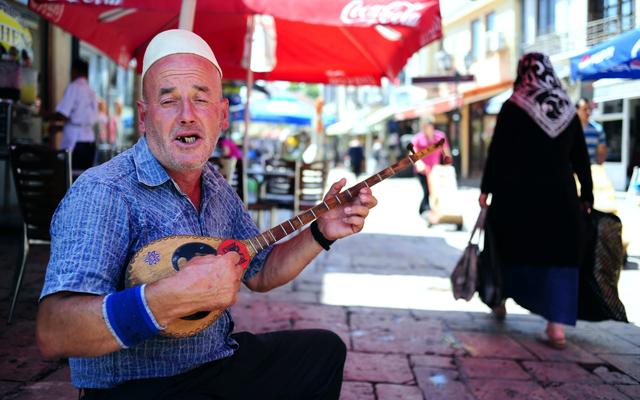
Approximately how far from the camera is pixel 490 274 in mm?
3998

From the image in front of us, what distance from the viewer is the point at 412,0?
3709 millimetres

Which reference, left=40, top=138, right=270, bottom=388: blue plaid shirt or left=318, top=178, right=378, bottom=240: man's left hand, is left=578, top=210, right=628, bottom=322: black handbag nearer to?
left=318, top=178, right=378, bottom=240: man's left hand

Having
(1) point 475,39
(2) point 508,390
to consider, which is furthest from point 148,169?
(1) point 475,39

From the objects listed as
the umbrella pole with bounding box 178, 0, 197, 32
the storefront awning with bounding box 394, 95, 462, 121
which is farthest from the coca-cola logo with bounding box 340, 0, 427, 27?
the storefront awning with bounding box 394, 95, 462, 121

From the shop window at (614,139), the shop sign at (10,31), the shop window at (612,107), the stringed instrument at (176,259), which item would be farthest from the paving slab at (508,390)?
the shop window at (612,107)

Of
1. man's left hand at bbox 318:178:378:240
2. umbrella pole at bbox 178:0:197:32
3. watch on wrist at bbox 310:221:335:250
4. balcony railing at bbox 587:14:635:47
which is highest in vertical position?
balcony railing at bbox 587:14:635:47

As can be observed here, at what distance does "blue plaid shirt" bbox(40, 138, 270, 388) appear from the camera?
4.50 ft

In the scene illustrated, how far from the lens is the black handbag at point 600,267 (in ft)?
12.5

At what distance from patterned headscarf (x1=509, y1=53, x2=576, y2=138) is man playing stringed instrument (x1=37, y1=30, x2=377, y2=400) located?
231 centimetres

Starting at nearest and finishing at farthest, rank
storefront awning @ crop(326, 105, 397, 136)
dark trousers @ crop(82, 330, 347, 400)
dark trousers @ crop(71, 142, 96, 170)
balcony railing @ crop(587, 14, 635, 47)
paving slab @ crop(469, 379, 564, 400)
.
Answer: dark trousers @ crop(82, 330, 347, 400) → paving slab @ crop(469, 379, 564, 400) → dark trousers @ crop(71, 142, 96, 170) → balcony railing @ crop(587, 14, 635, 47) → storefront awning @ crop(326, 105, 397, 136)

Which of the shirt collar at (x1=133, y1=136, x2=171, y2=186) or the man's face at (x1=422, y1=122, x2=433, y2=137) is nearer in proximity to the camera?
the shirt collar at (x1=133, y1=136, x2=171, y2=186)

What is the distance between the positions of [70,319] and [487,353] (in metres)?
2.84

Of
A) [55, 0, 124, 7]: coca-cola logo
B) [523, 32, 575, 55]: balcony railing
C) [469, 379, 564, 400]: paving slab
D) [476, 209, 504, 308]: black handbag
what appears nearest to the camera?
[469, 379, 564, 400]: paving slab

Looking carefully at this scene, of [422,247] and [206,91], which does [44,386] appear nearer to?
[206,91]
